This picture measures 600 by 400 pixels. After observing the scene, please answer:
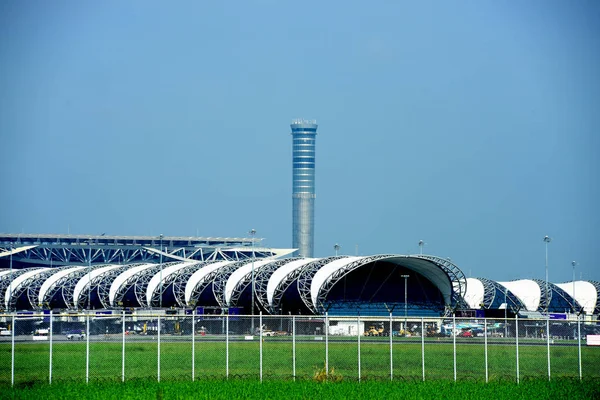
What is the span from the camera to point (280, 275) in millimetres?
113125

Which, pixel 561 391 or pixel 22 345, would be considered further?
pixel 22 345

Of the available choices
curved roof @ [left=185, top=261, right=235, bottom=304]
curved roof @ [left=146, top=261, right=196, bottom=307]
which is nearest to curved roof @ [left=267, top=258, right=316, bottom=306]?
curved roof @ [left=185, top=261, right=235, bottom=304]

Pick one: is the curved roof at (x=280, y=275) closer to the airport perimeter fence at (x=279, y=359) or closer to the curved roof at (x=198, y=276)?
the curved roof at (x=198, y=276)

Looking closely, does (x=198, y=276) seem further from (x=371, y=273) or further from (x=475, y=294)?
(x=475, y=294)

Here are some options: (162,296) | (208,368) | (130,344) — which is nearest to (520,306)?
(162,296)

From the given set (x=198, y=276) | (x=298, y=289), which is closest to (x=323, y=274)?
(x=298, y=289)

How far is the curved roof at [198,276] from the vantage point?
120m

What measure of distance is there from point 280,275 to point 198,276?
13742 millimetres

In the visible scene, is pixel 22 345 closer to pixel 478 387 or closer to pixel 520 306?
pixel 478 387

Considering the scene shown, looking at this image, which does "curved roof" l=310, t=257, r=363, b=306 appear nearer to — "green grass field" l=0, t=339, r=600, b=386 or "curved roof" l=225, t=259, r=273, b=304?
"curved roof" l=225, t=259, r=273, b=304

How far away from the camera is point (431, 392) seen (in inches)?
1421

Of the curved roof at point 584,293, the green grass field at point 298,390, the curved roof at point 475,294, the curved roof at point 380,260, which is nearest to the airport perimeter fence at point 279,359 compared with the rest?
the green grass field at point 298,390

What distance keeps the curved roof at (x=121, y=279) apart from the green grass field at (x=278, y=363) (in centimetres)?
6815

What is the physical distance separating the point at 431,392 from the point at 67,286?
344ft
